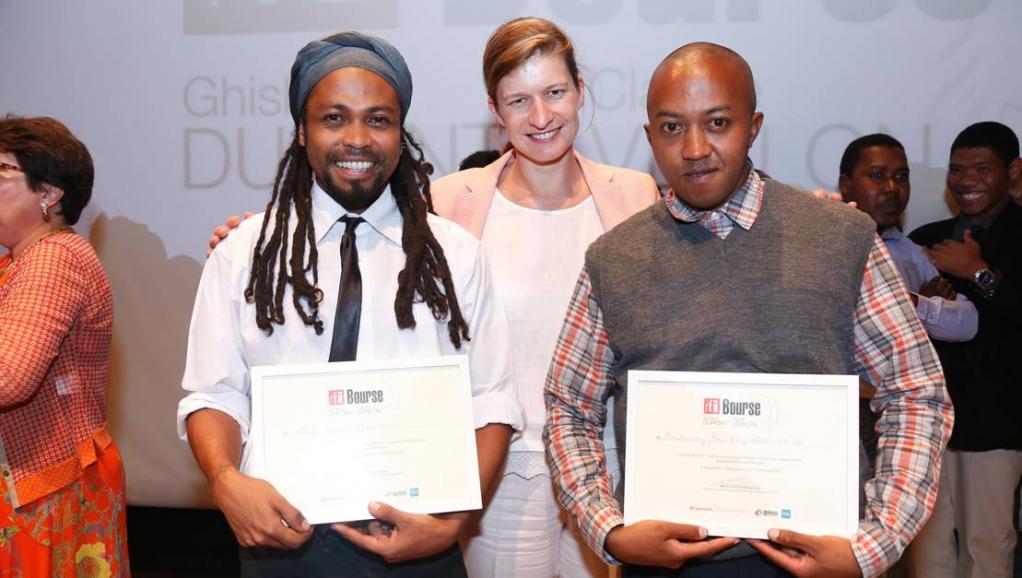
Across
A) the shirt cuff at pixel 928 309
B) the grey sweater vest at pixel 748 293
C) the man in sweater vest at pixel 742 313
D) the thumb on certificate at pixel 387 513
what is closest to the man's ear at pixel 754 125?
the man in sweater vest at pixel 742 313

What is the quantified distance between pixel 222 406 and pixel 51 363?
2.79ft

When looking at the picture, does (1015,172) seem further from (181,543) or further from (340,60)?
(181,543)

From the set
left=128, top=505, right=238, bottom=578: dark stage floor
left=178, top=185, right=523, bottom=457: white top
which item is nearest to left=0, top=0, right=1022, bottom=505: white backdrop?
left=128, top=505, right=238, bottom=578: dark stage floor

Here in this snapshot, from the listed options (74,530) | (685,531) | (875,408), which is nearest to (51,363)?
(74,530)

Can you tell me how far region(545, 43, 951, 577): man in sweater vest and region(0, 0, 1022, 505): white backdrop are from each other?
2150 mm

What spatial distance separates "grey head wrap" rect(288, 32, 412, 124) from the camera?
6.73 feet

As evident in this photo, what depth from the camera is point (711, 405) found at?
1.78 m

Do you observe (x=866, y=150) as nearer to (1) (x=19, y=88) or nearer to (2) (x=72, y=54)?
(2) (x=72, y=54)

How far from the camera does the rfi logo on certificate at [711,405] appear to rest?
1.77 m

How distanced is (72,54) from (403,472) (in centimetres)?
402

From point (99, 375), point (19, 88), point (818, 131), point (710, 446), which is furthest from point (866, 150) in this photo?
point (19, 88)

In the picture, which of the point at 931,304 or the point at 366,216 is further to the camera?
the point at 931,304

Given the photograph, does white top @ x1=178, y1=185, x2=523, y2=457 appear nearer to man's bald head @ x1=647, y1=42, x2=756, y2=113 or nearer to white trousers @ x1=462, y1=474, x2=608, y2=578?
white trousers @ x1=462, y1=474, x2=608, y2=578

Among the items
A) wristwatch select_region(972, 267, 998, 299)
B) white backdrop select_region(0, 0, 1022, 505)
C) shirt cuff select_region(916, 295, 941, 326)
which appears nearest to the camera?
shirt cuff select_region(916, 295, 941, 326)
